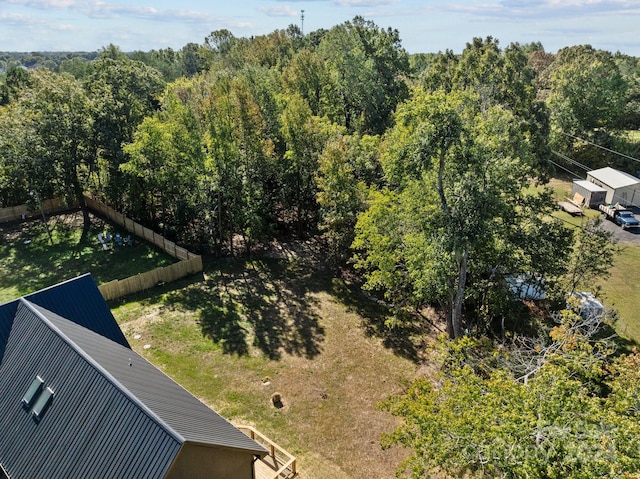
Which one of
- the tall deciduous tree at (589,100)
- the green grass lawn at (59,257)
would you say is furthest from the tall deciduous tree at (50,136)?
the tall deciduous tree at (589,100)

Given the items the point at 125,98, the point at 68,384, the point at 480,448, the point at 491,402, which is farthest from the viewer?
the point at 125,98

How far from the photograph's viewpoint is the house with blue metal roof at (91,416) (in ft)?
31.9

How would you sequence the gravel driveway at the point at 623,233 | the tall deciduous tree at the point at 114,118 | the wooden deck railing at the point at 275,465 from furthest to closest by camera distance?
the gravel driveway at the point at 623,233 < the tall deciduous tree at the point at 114,118 < the wooden deck railing at the point at 275,465

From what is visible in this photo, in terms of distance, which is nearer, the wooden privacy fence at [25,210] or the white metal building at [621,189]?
the wooden privacy fence at [25,210]

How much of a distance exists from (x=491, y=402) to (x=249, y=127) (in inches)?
907

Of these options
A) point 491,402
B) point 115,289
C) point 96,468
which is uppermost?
point 491,402

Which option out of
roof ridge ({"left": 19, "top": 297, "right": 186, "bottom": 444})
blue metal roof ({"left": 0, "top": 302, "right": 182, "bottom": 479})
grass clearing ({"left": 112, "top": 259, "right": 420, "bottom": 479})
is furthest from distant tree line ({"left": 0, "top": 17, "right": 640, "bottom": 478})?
blue metal roof ({"left": 0, "top": 302, "right": 182, "bottom": 479})

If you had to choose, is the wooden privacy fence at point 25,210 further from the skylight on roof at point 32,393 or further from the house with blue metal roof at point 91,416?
the skylight on roof at point 32,393

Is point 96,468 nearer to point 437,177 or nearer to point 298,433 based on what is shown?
point 298,433

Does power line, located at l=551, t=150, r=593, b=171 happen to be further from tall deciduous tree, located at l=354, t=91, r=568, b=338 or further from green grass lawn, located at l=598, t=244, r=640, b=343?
tall deciduous tree, located at l=354, t=91, r=568, b=338

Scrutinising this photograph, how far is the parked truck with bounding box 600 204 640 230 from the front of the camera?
35844 mm

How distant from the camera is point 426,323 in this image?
24453 millimetres

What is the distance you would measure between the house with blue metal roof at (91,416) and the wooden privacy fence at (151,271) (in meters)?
9.98

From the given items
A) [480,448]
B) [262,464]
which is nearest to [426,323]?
[262,464]
